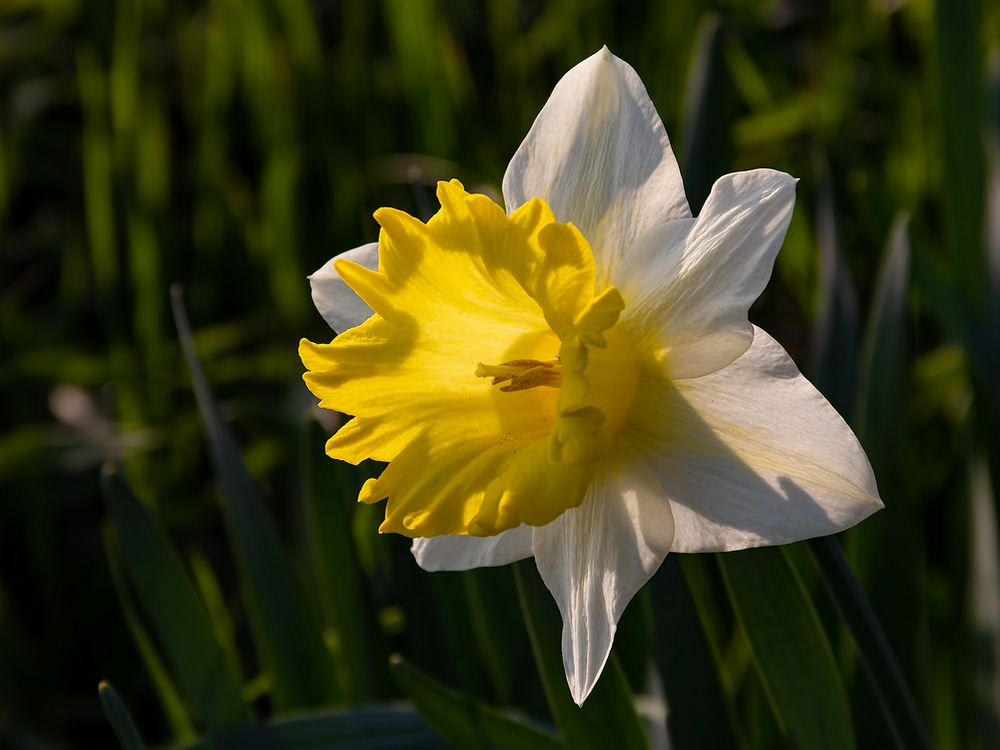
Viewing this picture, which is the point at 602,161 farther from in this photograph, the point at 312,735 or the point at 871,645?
the point at 312,735

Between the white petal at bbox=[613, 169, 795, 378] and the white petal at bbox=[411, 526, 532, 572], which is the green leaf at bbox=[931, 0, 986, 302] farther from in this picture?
the white petal at bbox=[411, 526, 532, 572]

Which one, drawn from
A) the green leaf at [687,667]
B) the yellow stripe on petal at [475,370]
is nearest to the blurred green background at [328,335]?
the green leaf at [687,667]

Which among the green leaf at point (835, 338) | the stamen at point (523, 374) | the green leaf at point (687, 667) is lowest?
the green leaf at point (687, 667)

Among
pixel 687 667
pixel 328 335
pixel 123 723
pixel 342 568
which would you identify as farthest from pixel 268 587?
pixel 328 335

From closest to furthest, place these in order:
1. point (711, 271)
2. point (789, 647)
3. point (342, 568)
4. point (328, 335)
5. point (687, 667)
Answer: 1. point (711, 271)
2. point (789, 647)
3. point (687, 667)
4. point (342, 568)
5. point (328, 335)

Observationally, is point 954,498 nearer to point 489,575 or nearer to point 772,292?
point 772,292

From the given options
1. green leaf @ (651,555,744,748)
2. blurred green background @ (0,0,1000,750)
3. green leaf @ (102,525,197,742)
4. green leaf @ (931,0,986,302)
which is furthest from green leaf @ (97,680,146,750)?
green leaf @ (931,0,986,302)

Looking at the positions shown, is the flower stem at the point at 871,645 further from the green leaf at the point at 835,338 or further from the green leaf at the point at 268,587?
the green leaf at the point at 268,587
